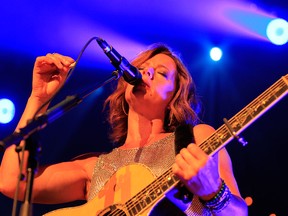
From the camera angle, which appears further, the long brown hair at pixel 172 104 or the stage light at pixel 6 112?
the stage light at pixel 6 112

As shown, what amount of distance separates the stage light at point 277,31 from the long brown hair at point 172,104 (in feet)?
4.38

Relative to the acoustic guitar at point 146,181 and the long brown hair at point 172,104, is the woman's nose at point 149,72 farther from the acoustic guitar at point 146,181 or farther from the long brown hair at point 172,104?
Result: the acoustic guitar at point 146,181

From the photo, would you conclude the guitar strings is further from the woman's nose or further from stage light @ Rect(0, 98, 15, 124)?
stage light @ Rect(0, 98, 15, 124)

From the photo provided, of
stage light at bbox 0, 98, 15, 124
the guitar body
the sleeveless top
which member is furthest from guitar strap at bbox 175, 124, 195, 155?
stage light at bbox 0, 98, 15, 124

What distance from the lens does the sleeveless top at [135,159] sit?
2.52m

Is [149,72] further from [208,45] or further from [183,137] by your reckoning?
[208,45]

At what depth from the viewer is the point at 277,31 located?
418cm

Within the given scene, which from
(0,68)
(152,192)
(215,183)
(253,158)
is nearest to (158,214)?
(152,192)

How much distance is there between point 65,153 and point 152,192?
2673 mm

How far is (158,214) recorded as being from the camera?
2180mm

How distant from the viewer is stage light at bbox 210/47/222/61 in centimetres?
436

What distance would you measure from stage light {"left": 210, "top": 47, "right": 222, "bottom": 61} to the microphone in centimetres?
201

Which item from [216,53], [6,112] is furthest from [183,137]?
[6,112]

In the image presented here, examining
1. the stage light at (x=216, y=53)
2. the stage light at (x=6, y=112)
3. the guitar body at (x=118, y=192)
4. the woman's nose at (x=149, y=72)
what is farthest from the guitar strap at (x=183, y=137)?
the stage light at (x=6, y=112)
